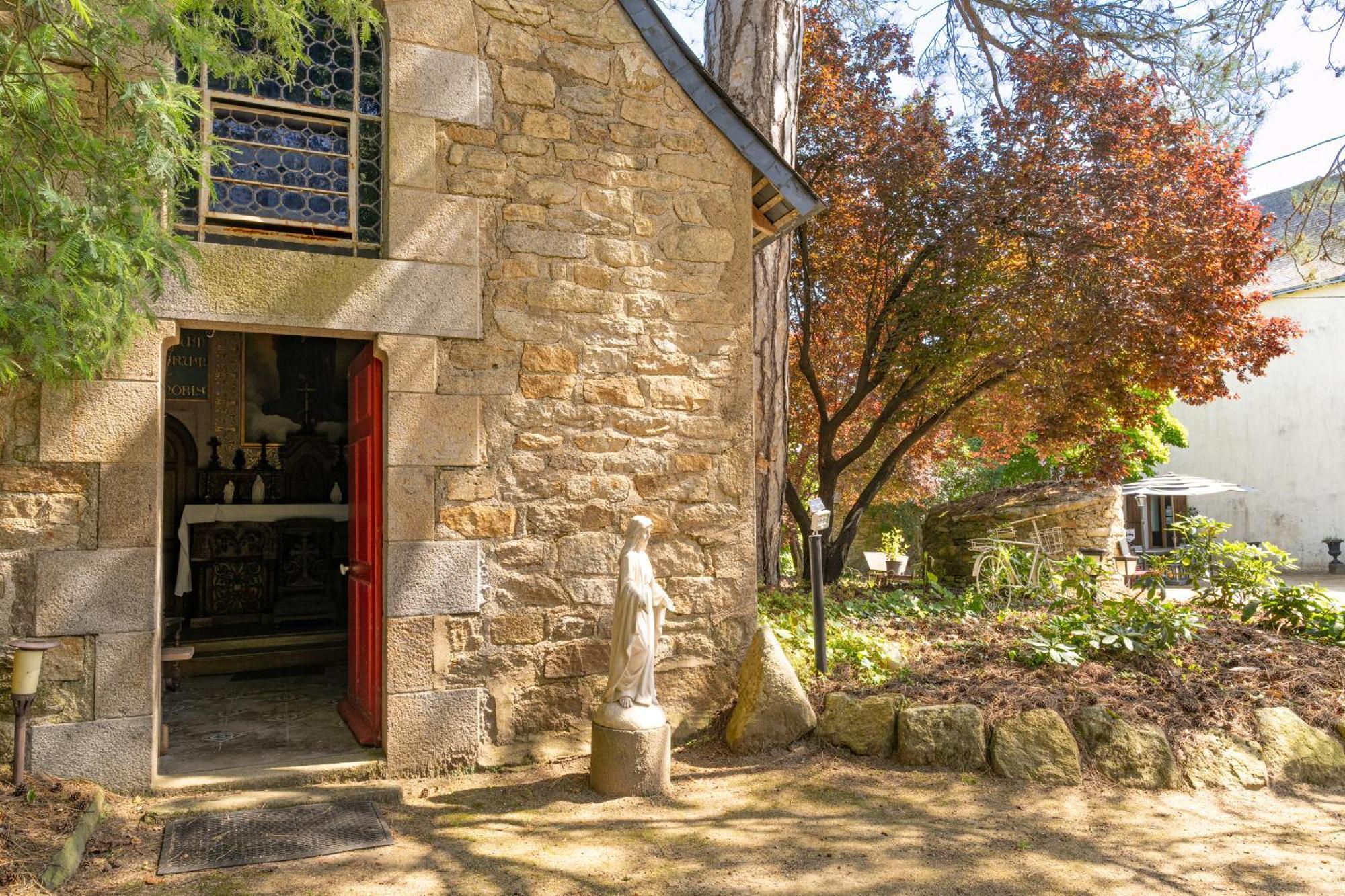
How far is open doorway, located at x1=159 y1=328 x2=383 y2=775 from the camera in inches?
204

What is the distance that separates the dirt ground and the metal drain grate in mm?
65

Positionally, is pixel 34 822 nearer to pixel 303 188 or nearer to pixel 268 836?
pixel 268 836

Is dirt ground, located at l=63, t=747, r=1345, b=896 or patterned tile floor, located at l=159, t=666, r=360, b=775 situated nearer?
dirt ground, located at l=63, t=747, r=1345, b=896

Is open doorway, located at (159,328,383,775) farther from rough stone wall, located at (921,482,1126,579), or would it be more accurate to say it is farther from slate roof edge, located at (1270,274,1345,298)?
slate roof edge, located at (1270,274,1345,298)

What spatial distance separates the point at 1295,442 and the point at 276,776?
20980mm

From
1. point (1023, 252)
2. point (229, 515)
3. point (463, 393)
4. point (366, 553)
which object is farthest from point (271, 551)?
point (1023, 252)

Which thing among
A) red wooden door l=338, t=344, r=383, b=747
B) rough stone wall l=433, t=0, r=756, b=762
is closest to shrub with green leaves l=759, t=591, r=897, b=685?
rough stone wall l=433, t=0, r=756, b=762

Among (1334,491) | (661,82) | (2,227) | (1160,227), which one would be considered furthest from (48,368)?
(1334,491)

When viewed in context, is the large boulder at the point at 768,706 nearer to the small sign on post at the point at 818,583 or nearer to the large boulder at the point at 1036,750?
the small sign on post at the point at 818,583

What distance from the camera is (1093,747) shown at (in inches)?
196

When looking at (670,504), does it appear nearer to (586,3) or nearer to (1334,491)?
(586,3)

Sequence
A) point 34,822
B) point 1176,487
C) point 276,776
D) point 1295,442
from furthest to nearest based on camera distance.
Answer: point 1295,442 < point 1176,487 < point 276,776 < point 34,822

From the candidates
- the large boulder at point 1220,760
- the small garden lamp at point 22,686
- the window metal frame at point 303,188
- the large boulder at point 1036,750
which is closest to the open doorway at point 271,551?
the window metal frame at point 303,188

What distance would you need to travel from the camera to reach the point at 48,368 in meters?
3.83
